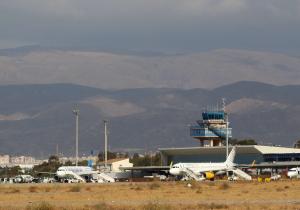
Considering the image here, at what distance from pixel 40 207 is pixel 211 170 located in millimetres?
104185

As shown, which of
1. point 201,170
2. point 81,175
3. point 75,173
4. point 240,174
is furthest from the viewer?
point 81,175

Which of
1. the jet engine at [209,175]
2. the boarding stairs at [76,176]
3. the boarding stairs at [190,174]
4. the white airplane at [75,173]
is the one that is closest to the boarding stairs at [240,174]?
the jet engine at [209,175]

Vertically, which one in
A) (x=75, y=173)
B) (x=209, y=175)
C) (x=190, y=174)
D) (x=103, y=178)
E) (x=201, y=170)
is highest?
(x=201, y=170)

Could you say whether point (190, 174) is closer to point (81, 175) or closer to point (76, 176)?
point (76, 176)

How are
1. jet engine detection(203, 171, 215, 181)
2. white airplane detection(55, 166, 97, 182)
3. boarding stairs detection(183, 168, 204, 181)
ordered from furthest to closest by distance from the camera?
white airplane detection(55, 166, 97, 182) → boarding stairs detection(183, 168, 204, 181) → jet engine detection(203, 171, 215, 181)

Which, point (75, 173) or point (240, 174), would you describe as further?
point (75, 173)

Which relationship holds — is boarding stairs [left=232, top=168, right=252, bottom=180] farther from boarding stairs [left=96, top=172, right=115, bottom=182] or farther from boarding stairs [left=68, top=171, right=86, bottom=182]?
boarding stairs [left=68, top=171, right=86, bottom=182]

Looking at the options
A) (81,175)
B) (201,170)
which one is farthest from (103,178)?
(201,170)

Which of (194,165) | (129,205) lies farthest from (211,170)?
(129,205)

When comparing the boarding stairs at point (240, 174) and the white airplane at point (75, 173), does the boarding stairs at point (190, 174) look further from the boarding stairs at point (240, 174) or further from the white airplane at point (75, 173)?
the white airplane at point (75, 173)

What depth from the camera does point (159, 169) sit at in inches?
7731

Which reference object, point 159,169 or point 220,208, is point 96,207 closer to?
point 220,208

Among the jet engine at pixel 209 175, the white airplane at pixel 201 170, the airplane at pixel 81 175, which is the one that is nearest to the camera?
the jet engine at pixel 209 175

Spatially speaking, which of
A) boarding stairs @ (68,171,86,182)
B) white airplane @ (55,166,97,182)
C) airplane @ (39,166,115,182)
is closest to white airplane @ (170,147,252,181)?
airplane @ (39,166,115,182)
